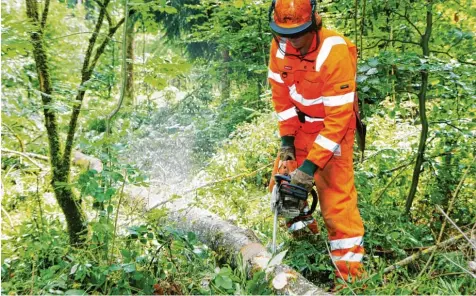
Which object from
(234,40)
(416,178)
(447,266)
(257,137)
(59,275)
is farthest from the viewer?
(234,40)

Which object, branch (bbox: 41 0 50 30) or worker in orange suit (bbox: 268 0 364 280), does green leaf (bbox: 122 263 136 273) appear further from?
branch (bbox: 41 0 50 30)

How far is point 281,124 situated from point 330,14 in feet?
5.63

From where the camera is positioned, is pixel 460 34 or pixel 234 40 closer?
pixel 460 34

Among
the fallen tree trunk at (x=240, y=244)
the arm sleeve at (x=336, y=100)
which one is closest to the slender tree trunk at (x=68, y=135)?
the fallen tree trunk at (x=240, y=244)

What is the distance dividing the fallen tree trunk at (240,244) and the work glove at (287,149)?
742 mm

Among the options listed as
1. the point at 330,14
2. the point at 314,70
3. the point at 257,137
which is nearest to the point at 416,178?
the point at 314,70

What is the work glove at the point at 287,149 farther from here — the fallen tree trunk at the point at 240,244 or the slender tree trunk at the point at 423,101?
the slender tree trunk at the point at 423,101

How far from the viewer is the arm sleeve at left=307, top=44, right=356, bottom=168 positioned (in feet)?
9.29

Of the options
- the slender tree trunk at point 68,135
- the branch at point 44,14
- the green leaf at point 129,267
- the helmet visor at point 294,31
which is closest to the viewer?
the green leaf at point 129,267

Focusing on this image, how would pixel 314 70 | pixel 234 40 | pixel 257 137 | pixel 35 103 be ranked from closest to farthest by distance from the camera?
pixel 314 70, pixel 35 103, pixel 257 137, pixel 234 40

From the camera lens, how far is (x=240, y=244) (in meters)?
2.98

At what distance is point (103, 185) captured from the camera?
2320 mm

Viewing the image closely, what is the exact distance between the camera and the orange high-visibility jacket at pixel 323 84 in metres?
2.84

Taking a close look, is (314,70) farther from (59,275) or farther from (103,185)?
(59,275)
